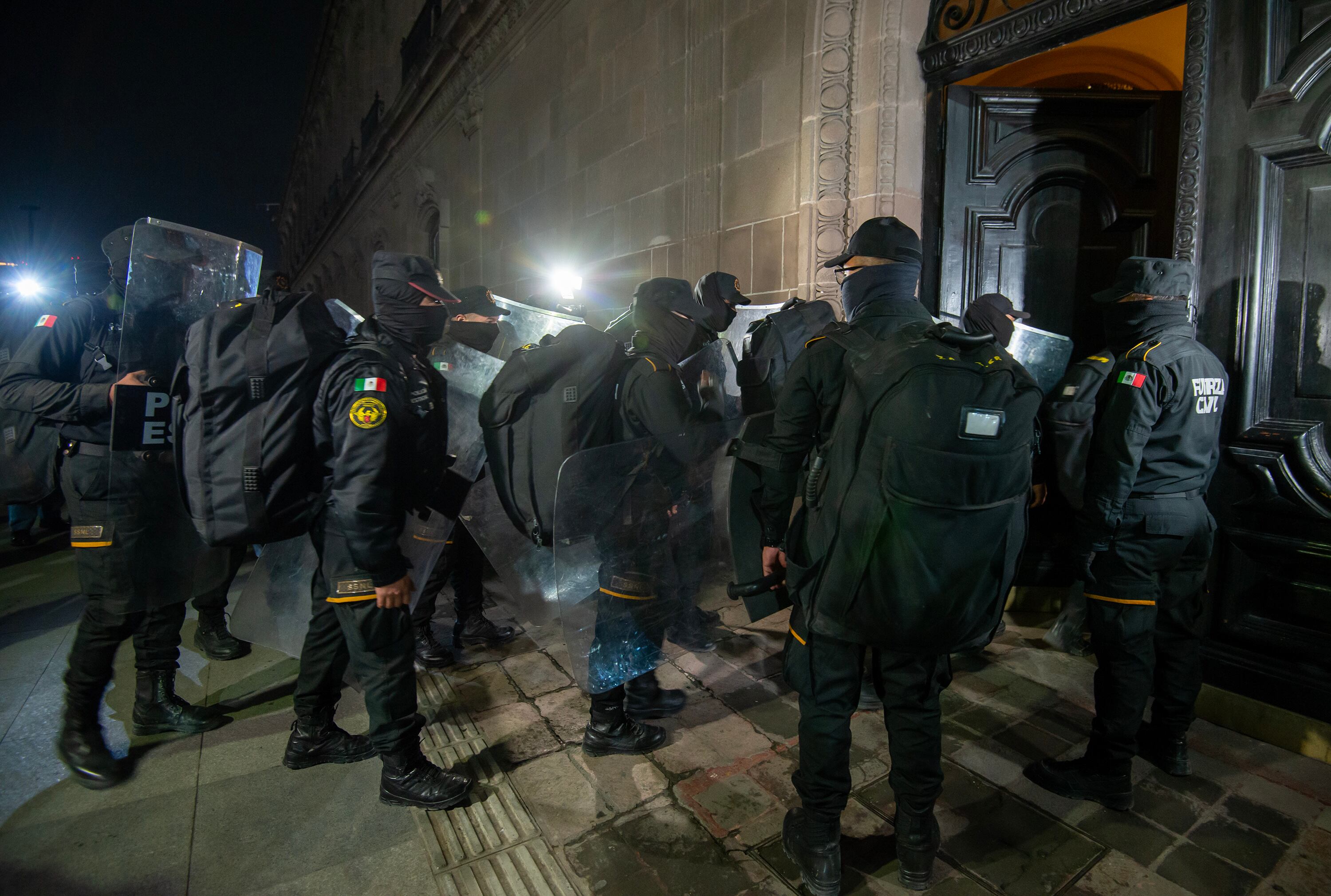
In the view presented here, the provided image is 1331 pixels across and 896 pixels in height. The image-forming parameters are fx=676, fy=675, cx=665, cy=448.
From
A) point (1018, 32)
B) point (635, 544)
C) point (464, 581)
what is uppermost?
point (1018, 32)

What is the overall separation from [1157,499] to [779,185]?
357 centimetres

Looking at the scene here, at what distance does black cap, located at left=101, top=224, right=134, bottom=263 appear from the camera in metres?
2.96

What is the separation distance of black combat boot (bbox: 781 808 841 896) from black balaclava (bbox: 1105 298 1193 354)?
2.14 meters

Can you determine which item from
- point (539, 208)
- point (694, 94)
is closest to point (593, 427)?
point (694, 94)

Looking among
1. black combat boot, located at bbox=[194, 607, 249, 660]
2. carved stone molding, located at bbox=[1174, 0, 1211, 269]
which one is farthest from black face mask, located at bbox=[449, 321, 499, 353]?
carved stone molding, located at bbox=[1174, 0, 1211, 269]

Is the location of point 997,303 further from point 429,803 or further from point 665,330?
point 429,803

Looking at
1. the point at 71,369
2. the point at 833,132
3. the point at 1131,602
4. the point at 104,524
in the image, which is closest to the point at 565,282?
the point at 833,132

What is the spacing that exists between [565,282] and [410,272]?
234 inches

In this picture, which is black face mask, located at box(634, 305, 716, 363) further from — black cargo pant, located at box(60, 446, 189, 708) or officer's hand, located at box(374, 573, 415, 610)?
black cargo pant, located at box(60, 446, 189, 708)

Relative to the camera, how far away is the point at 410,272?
2508 millimetres

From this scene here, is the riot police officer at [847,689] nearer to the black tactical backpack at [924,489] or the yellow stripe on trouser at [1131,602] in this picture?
the black tactical backpack at [924,489]

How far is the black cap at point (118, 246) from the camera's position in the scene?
9.73 feet

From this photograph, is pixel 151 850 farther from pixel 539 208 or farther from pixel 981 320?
pixel 539 208

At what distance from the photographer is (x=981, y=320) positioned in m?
3.44
